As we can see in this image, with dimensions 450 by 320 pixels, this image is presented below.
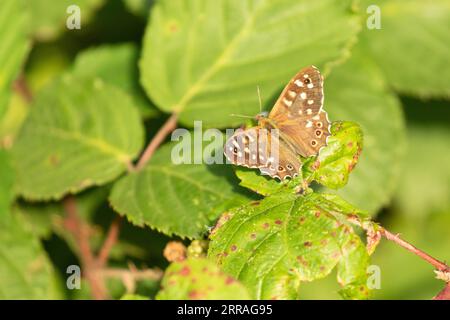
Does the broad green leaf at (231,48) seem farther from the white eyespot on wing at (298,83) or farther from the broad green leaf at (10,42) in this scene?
the broad green leaf at (10,42)

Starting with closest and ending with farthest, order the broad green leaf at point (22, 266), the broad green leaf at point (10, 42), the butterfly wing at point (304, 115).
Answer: the butterfly wing at point (304, 115), the broad green leaf at point (22, 266), the broad green leaf at point (10, 42)

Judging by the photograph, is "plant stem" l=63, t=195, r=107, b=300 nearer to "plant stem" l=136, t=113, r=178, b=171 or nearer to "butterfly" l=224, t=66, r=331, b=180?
"plant stem" l=136, t=113, r=178, b=171

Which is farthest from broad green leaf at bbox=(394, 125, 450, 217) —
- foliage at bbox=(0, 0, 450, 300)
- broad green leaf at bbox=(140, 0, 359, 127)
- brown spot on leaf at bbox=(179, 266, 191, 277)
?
brown spot on leaf at bbox=(179, 266, 191, 277)

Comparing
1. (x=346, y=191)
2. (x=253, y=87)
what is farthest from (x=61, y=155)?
(x=346, y=191)

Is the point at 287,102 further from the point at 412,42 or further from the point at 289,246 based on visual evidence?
the point at 412,42

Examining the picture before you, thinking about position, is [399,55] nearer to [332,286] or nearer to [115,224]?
[332,286]

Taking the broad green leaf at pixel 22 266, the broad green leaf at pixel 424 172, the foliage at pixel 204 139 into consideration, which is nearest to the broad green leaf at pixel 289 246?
the foliage at pixel 204 139
